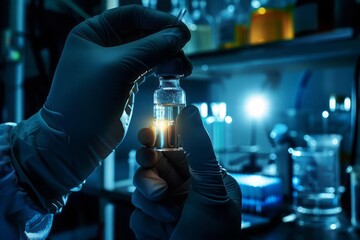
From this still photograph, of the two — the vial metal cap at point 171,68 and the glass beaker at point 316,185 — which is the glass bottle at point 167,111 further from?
the glass beaker at point 316,185

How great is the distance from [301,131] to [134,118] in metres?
0.82

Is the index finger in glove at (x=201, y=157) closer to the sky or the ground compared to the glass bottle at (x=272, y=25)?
closer to the ground

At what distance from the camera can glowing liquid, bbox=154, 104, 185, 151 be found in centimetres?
65

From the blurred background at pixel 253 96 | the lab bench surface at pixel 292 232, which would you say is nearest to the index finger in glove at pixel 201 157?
the blurred background at pixel 253 96

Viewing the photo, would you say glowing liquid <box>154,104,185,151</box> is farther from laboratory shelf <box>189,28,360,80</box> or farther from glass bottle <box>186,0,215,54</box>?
glass bottle <box>186,0,215,54</box>

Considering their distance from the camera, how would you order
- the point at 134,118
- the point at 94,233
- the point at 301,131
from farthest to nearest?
the point at 301,131, the point at 94,233, the point at 134,118

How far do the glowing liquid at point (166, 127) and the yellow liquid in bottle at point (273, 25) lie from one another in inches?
25.5

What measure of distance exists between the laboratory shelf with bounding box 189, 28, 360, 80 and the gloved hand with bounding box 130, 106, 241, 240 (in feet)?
2.06

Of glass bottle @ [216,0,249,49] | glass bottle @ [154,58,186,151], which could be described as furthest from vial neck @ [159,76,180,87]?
glass bottle @ [216,0,249,49]

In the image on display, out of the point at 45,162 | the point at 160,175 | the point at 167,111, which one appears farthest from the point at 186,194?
the point at 45,162

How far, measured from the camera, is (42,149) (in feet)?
1.96

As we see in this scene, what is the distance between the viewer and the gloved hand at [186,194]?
0.56 m

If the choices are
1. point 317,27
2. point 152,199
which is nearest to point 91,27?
point 152,199

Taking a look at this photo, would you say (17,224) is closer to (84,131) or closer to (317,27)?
(84,131)
